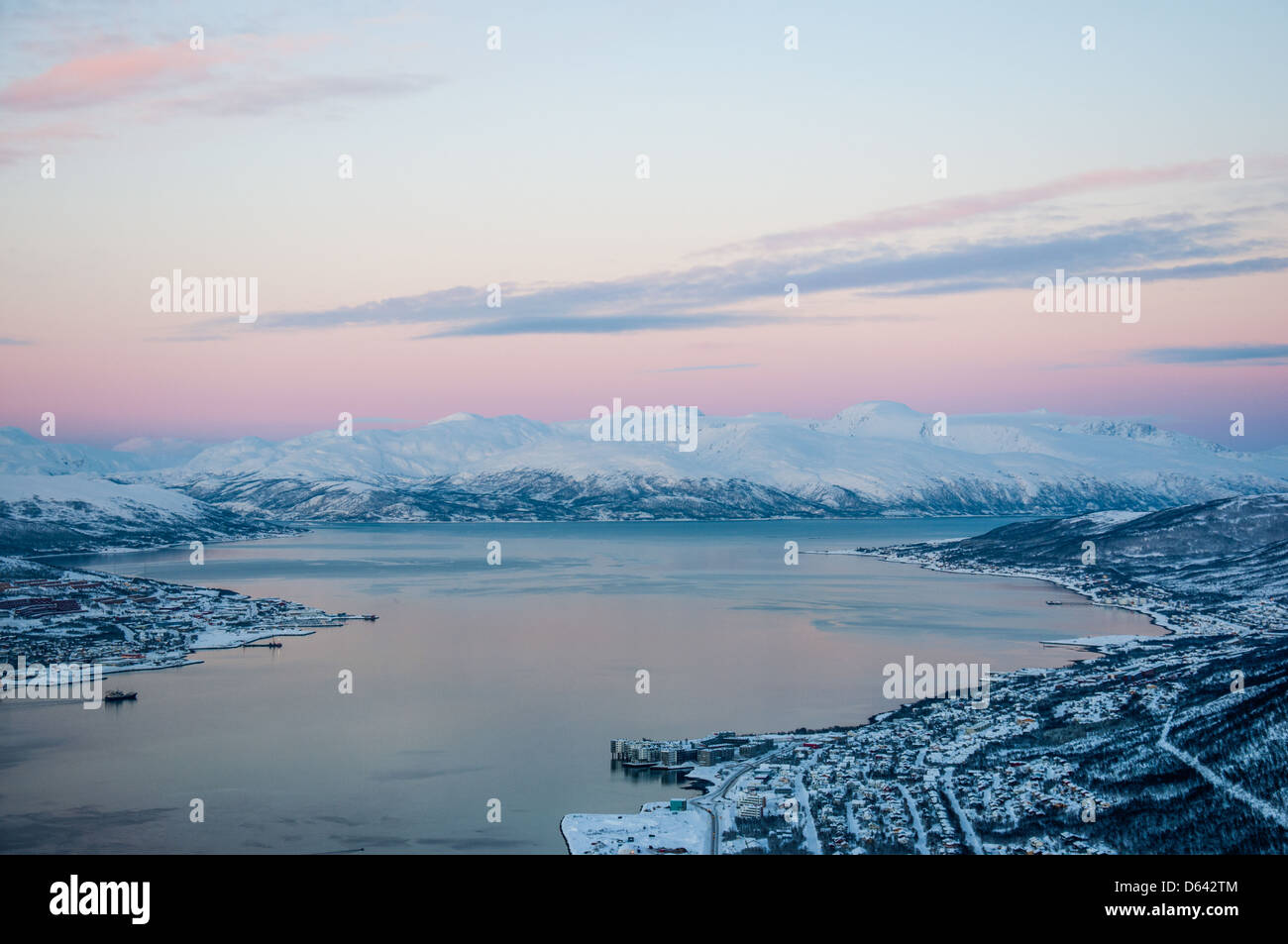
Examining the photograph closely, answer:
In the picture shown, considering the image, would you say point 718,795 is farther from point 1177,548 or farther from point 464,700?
point 1177,548

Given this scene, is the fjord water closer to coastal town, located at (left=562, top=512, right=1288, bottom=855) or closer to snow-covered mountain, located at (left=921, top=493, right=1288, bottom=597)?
coastal town, located at (left=562, top=512, right=1288, bottom=855)

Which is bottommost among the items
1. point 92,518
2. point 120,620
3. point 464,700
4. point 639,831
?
point 464,700

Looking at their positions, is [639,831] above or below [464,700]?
above

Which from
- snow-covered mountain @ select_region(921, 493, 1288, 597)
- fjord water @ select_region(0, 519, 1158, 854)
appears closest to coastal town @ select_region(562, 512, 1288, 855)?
fjord water @ select_region(0, 519, 1158, 854)

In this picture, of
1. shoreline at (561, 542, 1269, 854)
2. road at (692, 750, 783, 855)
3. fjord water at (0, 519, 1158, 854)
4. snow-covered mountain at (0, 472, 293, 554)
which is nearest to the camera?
shoreline at (561, 542, 1269, 854)

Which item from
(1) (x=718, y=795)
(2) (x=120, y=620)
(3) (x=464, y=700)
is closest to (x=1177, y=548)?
(3) (x=464, y=700)

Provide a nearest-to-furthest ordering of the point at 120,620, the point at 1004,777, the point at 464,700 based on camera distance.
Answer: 1. the point at 1004,777
2. the point at 464,700
3. the point at 120,620
